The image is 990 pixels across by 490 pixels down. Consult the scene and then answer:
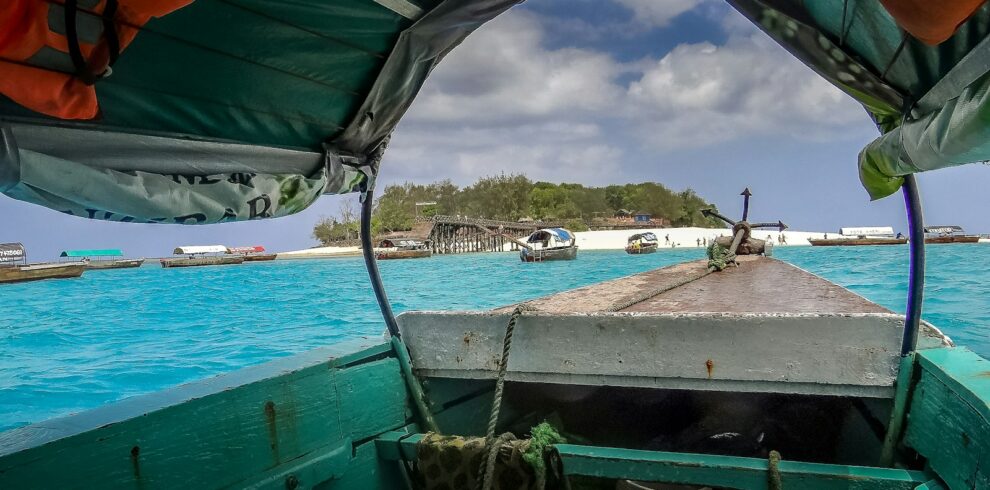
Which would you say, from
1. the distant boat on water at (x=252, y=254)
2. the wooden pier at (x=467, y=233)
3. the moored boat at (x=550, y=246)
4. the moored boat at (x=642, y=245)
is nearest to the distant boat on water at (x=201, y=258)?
the distant boat on water at (x=252, y=254)

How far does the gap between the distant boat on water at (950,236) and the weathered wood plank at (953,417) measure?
68.4 meters

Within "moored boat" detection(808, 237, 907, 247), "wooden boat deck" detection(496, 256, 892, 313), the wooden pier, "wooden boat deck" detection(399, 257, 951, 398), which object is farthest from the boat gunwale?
"moored boat" detection(808, 237, 907, 247)

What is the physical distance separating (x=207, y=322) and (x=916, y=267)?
71.7ft

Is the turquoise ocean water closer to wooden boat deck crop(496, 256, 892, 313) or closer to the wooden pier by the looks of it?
wooden boat deck crop(496, 256, 892, 313)

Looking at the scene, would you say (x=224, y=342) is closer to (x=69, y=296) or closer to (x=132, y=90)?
(x=132, y=90)

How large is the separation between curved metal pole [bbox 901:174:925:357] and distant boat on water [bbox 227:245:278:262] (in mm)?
71681

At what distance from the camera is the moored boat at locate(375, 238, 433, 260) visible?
54.9 meters

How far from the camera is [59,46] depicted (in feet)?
4.17

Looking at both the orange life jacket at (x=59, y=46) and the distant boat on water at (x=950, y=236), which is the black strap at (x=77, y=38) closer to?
the orange life jacket at (x=59, y=46)

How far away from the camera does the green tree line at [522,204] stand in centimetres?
7212

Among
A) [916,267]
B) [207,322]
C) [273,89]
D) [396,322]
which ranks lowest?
[207,322]

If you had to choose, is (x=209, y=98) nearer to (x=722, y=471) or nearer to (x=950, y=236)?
(x=722, y=471)

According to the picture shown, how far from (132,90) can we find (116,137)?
0.65ft

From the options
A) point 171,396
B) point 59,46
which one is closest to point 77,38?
point 59,46
